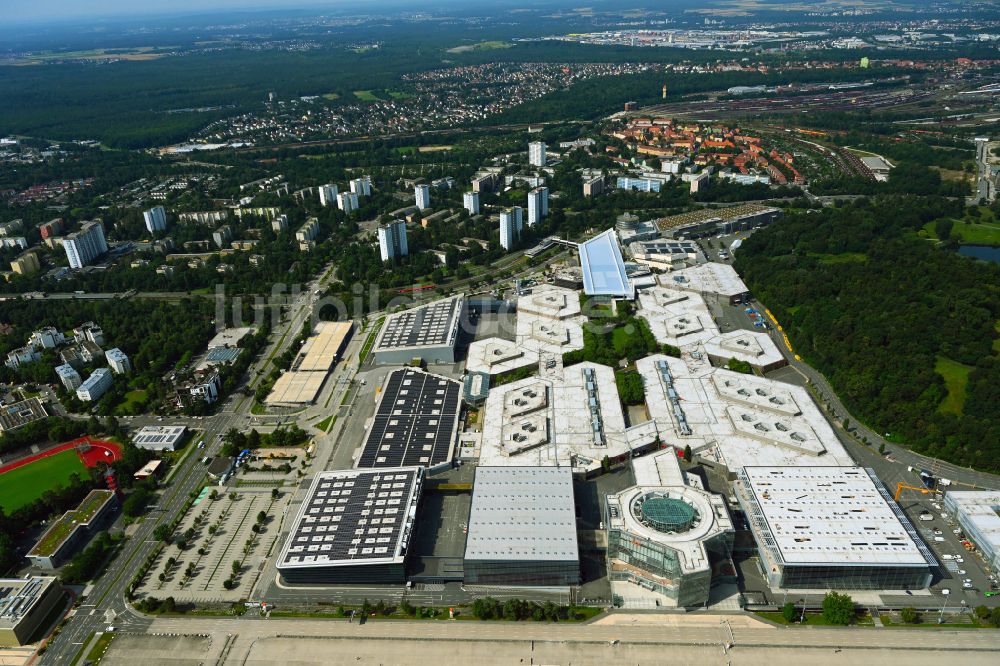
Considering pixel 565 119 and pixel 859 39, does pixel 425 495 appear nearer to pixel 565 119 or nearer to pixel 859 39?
pixel 565 119

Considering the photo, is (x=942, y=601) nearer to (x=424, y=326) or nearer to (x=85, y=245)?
(x=424, y=326)

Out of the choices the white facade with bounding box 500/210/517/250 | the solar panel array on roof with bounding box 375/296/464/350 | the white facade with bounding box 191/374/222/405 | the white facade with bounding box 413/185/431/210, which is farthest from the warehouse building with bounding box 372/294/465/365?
the white facade with bounding box 413/185/431/210

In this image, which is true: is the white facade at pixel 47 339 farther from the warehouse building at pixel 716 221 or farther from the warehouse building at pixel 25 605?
the warehouse building at pixel 716 221

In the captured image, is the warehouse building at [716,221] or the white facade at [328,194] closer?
the warehouse building at [716,221]

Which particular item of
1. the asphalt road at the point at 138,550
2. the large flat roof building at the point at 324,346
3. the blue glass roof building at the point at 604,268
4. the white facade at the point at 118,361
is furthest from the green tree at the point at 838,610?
the white facade at the point at 118,361

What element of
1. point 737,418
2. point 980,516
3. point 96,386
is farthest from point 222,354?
point 980,516

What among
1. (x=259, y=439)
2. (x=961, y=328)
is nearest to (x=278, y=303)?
(x=259, y=439)

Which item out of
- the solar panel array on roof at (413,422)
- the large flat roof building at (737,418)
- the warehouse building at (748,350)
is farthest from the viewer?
the warehouse building at (748,350)
